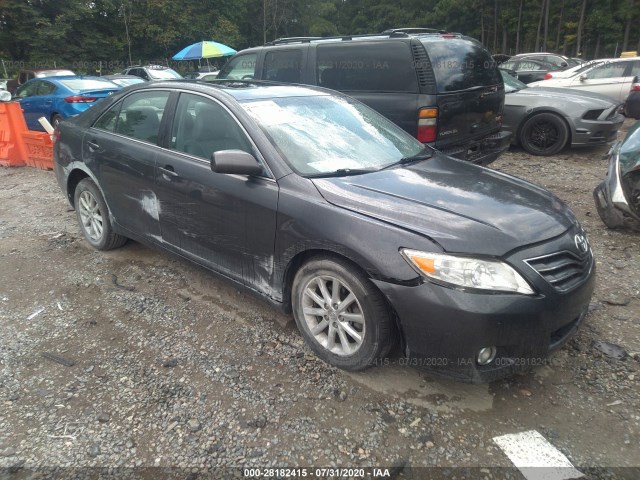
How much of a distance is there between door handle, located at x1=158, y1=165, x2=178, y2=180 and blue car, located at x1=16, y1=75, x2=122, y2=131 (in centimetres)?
748

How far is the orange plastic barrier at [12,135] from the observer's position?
27.5 ft

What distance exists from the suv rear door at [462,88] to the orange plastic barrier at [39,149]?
640 cm

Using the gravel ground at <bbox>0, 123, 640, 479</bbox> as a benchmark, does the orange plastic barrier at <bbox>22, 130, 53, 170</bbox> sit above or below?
above

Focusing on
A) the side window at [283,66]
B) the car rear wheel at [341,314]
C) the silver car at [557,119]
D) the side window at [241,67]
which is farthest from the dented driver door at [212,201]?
the silver car at [557,119]

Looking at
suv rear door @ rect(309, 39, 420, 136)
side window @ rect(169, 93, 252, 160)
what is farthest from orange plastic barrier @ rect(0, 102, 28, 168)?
side window @ rect(169, 93, 252, 160)

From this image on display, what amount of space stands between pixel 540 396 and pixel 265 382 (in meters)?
1.57

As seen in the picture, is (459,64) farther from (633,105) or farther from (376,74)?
(633,105)

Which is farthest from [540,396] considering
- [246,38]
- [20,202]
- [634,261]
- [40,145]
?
[246,38]

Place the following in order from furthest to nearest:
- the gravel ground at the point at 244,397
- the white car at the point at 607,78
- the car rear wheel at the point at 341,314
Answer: the white car at the point at 607,78 → the car rear wheel at the point at 341,314 → the gravel ground at the point at 244,397

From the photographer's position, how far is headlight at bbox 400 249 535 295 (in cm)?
229

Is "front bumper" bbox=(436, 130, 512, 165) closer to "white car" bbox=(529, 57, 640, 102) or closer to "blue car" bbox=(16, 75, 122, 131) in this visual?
"white car" bbox=(529, 57, 640, 102)

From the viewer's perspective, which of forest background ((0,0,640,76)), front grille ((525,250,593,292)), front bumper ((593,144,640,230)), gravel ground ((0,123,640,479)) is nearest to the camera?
gravel ground ((0,123,640,479))

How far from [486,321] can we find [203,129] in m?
2.39

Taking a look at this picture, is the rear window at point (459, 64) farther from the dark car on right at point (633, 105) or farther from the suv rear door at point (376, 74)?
the dark car on right at point (633, 105)
